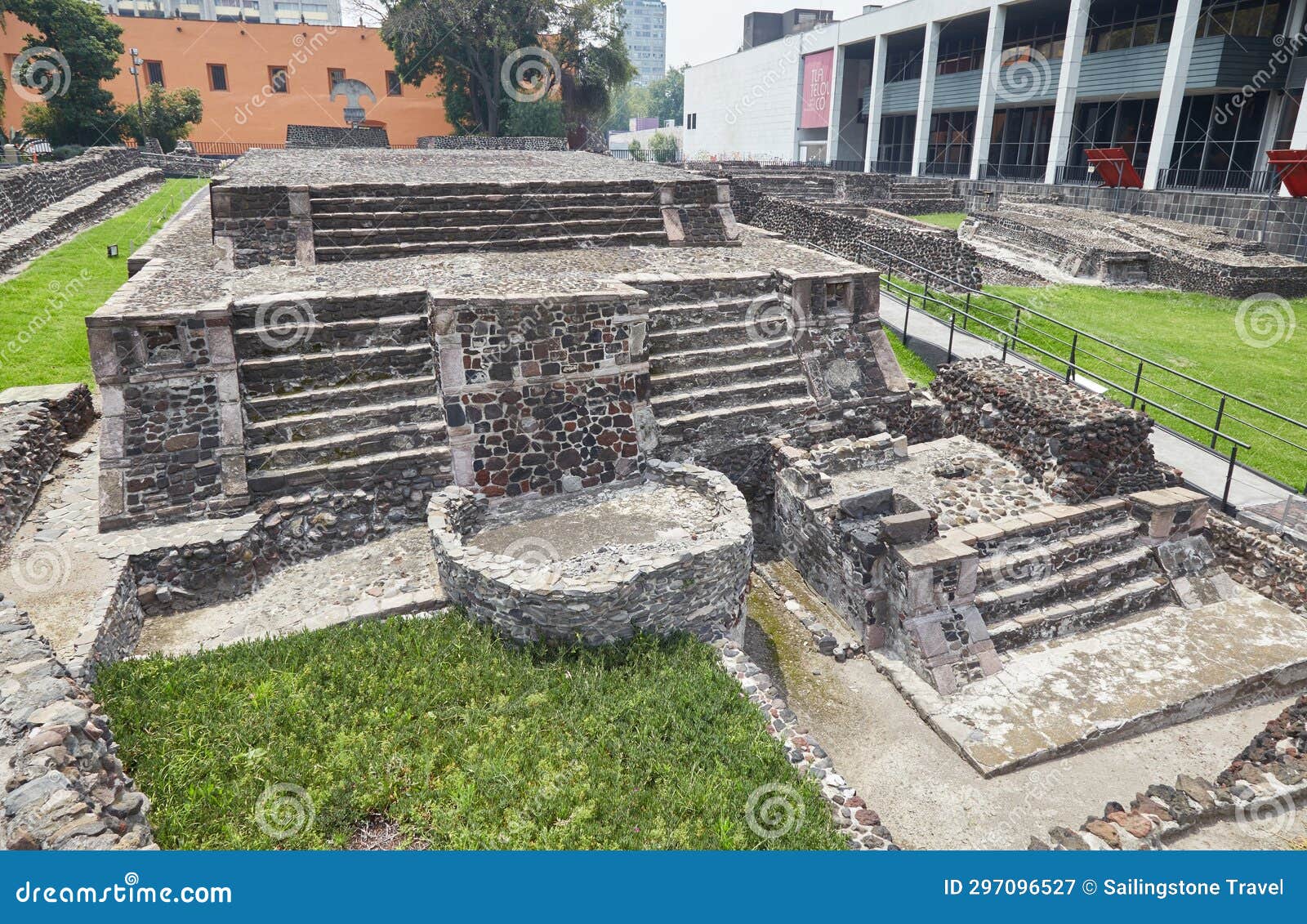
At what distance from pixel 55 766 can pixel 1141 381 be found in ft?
53.1

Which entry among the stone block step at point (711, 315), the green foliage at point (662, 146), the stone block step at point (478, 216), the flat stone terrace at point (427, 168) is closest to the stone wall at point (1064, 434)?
the stone block step at point (711, 315)

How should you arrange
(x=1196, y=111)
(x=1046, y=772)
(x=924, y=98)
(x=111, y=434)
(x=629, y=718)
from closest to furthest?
1. (x=629, y=718)
2. (x=1046, y=772)
3. (x=111, y=434)
4. (x=1196, y=111)
5. (x=924, y=98)

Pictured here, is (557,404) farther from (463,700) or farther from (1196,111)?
(1196,111)

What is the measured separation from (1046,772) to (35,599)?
32.1 ft

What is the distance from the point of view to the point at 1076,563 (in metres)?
9.67

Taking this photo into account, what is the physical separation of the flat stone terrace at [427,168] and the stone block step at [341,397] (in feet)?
20.3

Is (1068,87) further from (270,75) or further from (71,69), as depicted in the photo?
(71,69)

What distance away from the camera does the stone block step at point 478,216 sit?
1426cm

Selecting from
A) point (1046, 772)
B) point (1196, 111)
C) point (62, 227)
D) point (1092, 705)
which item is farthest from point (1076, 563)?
point (1196, 111)

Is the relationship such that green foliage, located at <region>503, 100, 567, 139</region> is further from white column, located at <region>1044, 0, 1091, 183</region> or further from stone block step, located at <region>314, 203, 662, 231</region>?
stone block step, located at <region>314, 203, 662, 231</region>

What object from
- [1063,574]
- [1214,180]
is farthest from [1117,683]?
[1214,180]

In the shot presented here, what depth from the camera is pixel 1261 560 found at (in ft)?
32.9

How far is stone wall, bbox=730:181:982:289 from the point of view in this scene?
20.7m

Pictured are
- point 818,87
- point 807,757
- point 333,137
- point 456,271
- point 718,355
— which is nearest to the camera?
point 807,757
